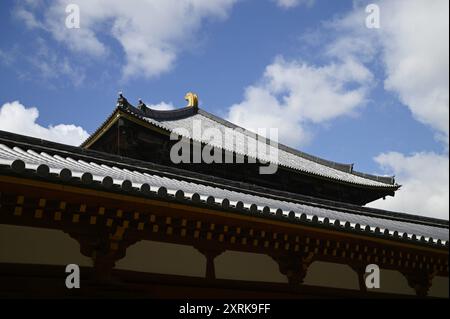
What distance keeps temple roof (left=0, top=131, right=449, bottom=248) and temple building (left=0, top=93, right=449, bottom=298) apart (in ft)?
0.07

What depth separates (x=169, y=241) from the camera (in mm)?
6543

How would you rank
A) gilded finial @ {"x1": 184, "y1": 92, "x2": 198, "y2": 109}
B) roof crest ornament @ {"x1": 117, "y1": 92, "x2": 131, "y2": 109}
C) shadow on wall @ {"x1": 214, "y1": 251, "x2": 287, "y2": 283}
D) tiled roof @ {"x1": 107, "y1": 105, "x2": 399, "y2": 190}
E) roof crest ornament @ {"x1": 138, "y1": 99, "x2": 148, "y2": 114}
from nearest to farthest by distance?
shadow on wall @ {"x1": 214, "y1": 251, "x2": 287, "y2": 283}, roof crest ornament @ {"x1": 117, "y1": 92, "x2": 131, "y2": 109}, roof crest ornament @ {"x1": 138, "y1": 99, "x2": 148, "y2": 114}, tiled roof @ {"x1": 107, "y1": 105, "x2": 399, "y2": 190}, gilded finial @ {"x1": 184, "y1": 92, "x2": 198, "y2": 109}

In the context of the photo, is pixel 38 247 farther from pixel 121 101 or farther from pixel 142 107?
pixel 142 107

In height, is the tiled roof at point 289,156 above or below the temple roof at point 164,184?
above

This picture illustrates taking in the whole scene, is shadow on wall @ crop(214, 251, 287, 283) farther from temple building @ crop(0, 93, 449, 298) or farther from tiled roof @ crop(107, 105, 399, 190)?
tiled roof @ crop(107, 105, 399, 190)

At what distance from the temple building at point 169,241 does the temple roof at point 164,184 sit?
23 mm

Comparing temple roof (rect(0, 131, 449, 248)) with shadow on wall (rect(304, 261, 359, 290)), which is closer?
temple roof (rect(0, 131, 449, 248))

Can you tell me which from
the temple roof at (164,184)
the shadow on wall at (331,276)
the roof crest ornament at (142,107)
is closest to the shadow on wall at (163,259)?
the temple roof at (164,184)

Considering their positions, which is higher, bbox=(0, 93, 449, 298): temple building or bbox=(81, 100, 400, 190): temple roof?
bbox=(81, 100, 400, 190): temple roof

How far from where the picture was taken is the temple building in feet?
17.5

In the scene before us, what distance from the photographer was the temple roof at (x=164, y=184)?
5.09 meters

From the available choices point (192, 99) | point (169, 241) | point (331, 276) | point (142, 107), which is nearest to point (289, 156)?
point (192, 99)

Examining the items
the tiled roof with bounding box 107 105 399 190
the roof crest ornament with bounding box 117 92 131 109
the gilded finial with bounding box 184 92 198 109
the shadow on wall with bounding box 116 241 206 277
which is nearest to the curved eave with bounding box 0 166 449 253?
the shadow on wall with bounding box 116 241 206 277

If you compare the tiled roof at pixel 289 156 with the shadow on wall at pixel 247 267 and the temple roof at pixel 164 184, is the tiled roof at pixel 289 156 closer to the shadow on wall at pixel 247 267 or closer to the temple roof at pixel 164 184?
the temple roof at pixel 164 184
